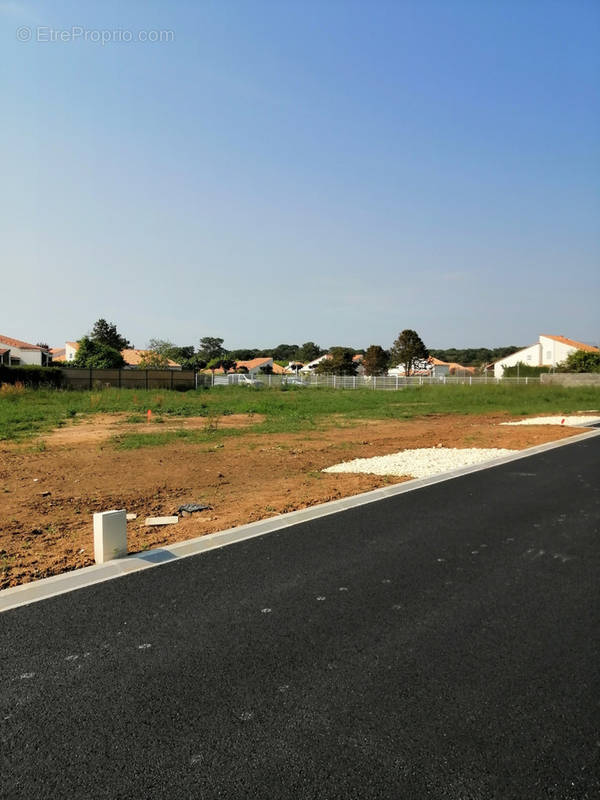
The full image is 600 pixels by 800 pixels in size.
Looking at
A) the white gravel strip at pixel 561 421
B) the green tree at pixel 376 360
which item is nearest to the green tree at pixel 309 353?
the green tree at pixel 376 360

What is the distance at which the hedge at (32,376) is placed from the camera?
31750mm

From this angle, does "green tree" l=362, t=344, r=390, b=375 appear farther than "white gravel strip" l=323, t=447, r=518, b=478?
Yes

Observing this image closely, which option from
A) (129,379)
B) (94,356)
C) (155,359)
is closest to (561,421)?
(129,379)

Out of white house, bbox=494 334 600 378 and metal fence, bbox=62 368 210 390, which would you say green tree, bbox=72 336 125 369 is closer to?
metal fence, bbox=62 368 210 390

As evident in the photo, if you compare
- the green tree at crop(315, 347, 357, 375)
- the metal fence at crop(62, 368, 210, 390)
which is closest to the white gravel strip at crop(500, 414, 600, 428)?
the metal fence at crop(62, 368, 210, 390)

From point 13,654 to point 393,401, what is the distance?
29.7 metres

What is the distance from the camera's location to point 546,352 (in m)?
71.5

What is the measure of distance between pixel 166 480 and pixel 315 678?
6.88 metres

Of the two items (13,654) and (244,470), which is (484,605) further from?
(244,470)

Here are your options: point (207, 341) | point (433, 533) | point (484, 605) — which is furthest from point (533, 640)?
point (207, 341)

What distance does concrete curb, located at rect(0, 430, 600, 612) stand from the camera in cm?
441

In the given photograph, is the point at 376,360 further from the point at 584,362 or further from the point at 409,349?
the point at 584,362

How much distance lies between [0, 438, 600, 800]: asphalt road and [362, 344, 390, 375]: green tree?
80718 millimetres

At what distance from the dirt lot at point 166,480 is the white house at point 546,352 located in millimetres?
56197
